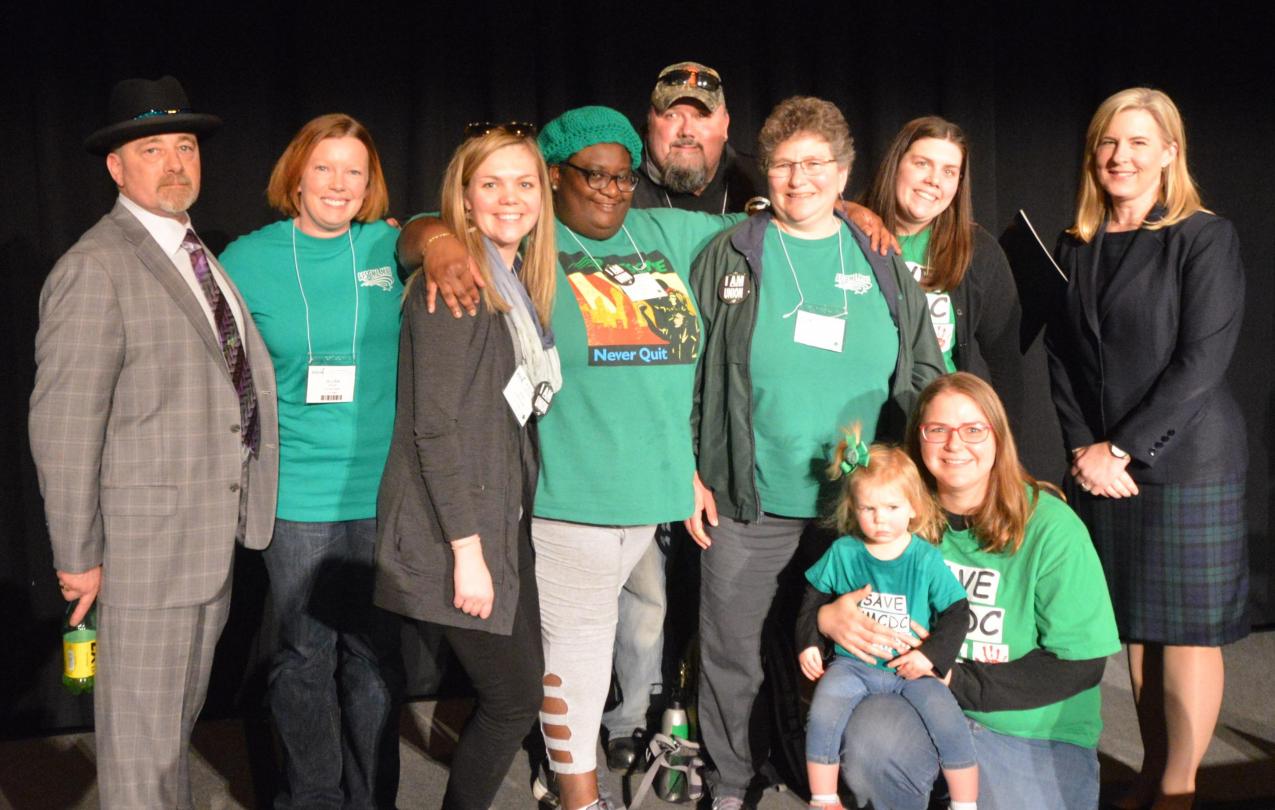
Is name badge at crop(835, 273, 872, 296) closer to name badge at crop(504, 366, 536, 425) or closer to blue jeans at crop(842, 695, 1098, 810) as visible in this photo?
name badge at crop(504, 366, 536, 425)

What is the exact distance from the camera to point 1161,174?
2.60 m

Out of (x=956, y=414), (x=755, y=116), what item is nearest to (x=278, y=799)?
(x=956, y=414)

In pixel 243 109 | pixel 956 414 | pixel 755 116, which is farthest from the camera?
pixel 755 116

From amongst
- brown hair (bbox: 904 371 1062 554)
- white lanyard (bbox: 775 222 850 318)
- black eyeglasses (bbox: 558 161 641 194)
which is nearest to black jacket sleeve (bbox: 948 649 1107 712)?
brown hair (bbox: 904 371 1062 554)

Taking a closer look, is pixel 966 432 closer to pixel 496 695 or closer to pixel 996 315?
pixel 996 315

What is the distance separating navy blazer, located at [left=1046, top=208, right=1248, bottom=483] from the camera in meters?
2.53

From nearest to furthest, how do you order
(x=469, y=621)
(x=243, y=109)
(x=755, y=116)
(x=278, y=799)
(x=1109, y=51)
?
1. (x=469, y=621)
2. (x=278, y=799)
3. (x=243, y=109)
4. (x=755, y=116)
5. (x=1109, y=51)

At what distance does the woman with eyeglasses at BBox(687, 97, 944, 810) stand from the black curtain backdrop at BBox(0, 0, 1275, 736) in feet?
3.89

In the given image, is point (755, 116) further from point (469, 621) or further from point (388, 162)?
point (469, 621)

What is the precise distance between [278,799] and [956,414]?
1725mm

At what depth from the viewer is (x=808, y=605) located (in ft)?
7.81

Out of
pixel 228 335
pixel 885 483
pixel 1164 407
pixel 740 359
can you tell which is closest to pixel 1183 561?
pixel 1164 407

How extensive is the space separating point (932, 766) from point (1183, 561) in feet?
2.75

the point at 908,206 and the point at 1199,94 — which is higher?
the point at 1199,94
